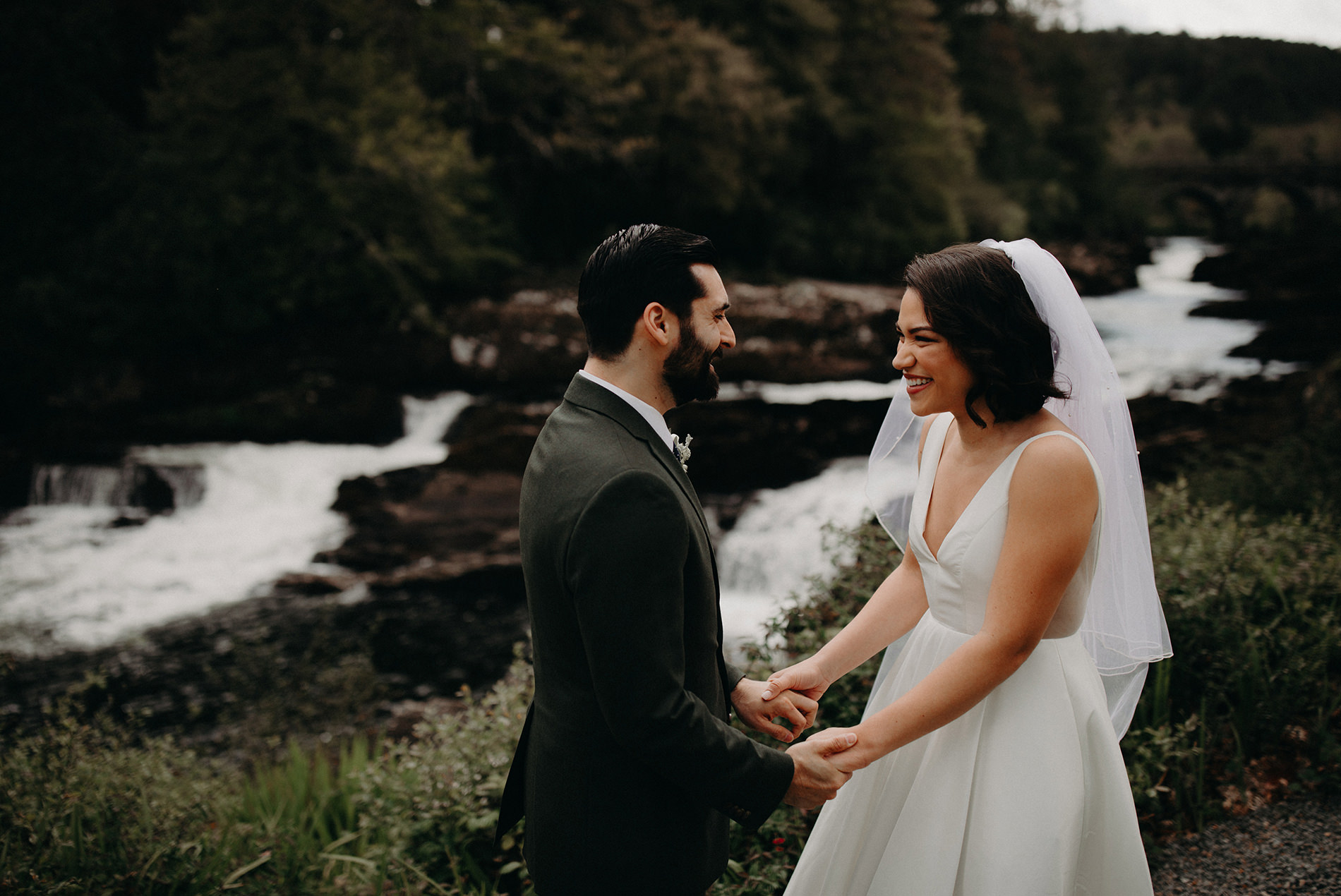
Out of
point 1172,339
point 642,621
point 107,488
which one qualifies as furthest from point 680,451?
point 1172,339

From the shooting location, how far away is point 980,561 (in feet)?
5.84

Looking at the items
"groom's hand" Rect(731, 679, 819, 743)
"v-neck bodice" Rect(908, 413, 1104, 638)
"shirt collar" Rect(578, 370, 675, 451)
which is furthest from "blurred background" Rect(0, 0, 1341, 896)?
"shirt collar" Rect(578, 370, 675, 451)

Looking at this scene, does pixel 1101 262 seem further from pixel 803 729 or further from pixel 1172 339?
pixel 803 729

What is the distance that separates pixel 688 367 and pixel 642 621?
558 millimetres

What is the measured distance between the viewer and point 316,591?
26.8 ft

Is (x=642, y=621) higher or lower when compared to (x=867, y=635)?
higher

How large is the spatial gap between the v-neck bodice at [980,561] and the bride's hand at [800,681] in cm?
32

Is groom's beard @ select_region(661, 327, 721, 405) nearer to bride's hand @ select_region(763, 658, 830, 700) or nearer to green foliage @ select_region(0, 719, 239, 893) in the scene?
bride's hand @ select_region(763, 658, 830, 700)

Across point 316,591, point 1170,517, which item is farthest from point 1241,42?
point 316,591

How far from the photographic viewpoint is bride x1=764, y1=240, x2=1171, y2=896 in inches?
67.1

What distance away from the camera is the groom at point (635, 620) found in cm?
148

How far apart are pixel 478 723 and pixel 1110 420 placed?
258cm

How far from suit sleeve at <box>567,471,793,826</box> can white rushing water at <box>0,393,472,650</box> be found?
7743 mm

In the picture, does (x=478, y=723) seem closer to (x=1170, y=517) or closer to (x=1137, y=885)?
(x=1137, y=885)
